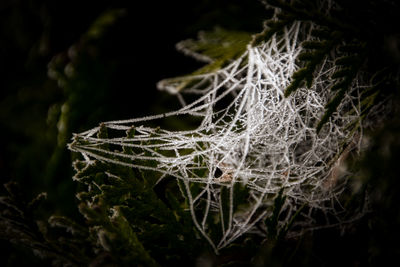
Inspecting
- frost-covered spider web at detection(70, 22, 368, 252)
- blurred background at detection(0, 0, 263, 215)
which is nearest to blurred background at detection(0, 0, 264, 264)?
blurred background at detection(0, 0, 263, 215)

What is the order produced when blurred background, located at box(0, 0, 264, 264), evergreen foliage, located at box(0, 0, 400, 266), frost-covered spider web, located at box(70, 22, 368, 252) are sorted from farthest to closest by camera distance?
blurred background, located at box(0, 0, 264, 264)
frost-covered spider web, located at box(70, 22, 368, 252)
evergreen foliage, located at box(0, 0, 400, 266)

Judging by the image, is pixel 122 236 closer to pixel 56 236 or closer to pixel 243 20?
pixel 56 236

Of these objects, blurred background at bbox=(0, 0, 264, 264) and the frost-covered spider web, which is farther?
blurred background at bbox=(0, 0, 264, 264)

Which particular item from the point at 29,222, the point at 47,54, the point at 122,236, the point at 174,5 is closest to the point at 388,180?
the point at 122,236

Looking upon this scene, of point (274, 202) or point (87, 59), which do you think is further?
point (87, 59)

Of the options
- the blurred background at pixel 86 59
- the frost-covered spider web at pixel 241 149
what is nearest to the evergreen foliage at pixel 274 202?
the frost-covered spider web at pixel 241 149

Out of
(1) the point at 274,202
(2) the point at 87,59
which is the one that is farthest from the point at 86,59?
(1) the point at 274,202

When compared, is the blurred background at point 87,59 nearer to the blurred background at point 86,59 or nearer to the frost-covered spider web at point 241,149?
the blurred background at point 86,59

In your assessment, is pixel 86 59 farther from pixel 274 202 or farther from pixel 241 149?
pixel 274 202

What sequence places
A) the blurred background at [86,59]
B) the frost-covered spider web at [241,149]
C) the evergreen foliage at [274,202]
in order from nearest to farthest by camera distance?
the evergreen foliage at [274,202] < the frost-covered spider web at [241,149] < the blurred background at [86,59]

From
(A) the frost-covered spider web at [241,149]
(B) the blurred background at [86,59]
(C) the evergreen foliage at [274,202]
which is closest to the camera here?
(C) the evergreen foliage at [274,202]

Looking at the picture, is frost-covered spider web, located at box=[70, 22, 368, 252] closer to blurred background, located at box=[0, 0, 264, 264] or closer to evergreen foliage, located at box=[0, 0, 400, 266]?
evergreen foliage, located at box=[0, 0, 400, 266]
